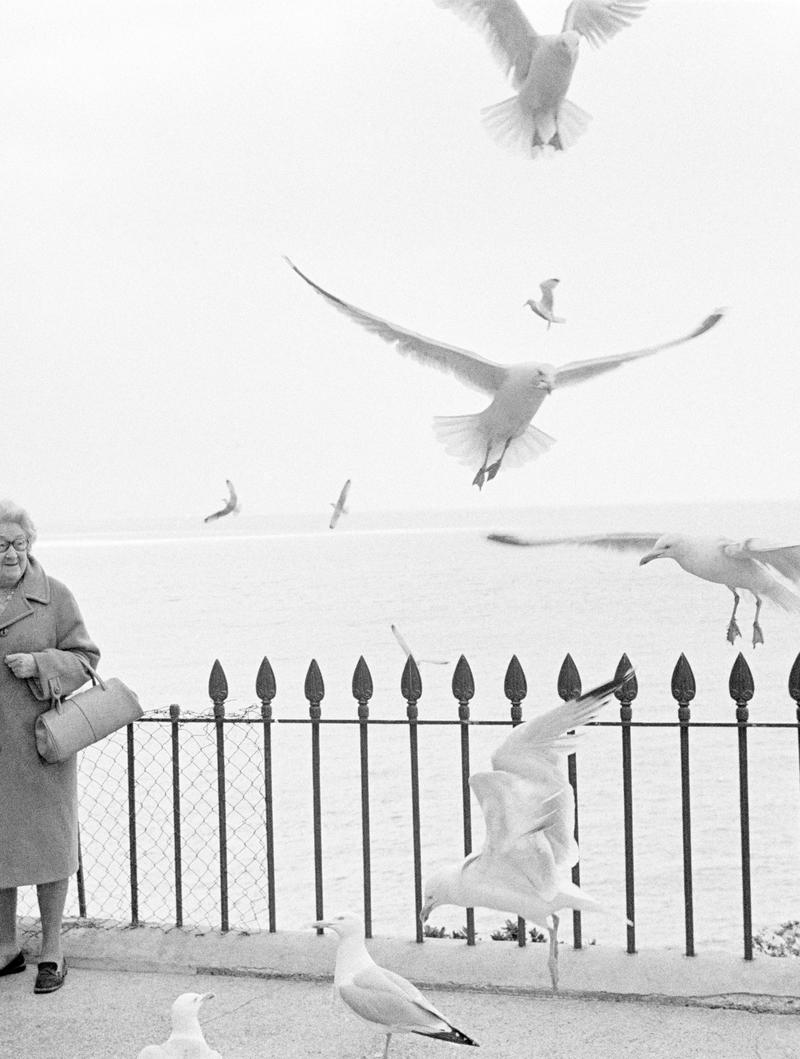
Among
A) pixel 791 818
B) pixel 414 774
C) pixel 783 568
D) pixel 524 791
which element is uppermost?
pixel 783 568

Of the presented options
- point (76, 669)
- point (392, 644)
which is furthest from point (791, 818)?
point (392, 644)

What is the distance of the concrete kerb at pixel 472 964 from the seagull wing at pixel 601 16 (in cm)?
249

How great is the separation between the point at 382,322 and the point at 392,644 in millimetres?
28191

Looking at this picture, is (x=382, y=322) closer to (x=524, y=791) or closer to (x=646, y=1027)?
(x=524, y=791)

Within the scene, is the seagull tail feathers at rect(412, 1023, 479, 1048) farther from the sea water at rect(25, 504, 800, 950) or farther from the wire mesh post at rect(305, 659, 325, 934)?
the wire mesh post at rect(305, 659, 325, 934)

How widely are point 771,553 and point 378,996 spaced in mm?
1288

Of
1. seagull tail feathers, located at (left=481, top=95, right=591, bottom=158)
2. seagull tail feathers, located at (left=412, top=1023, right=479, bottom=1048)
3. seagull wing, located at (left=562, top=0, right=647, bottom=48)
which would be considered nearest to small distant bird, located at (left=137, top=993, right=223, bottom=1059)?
seagull tail feathers, located at (left=412, top=1023, right=479, bottom=1048)

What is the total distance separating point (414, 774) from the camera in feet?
12.8

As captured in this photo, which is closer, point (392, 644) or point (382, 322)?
point (382, 322)

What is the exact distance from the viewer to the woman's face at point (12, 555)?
3.46m

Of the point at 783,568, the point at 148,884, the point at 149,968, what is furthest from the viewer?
the point at 148,884

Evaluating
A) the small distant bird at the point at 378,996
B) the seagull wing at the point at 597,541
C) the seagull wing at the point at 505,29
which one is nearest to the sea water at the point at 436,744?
the seagull wing at the point at 597,541

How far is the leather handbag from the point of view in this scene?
3.49 m

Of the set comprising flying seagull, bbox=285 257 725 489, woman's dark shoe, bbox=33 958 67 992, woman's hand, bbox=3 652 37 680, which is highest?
flying seagull, bbox=285 257 725 489
